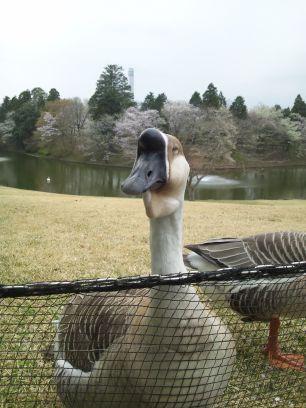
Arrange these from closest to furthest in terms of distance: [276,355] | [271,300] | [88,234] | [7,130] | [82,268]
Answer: [271,300] → [276,355] → [82,268] → [88,234] → [7,130]

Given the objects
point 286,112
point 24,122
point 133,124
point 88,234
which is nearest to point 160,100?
point 133,124

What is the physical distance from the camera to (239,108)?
3431 cm

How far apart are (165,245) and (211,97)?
32.3 m

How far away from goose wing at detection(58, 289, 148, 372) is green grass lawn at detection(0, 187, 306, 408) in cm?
13

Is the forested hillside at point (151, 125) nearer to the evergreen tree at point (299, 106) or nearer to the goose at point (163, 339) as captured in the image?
the evergreen tree at point (299, 106)

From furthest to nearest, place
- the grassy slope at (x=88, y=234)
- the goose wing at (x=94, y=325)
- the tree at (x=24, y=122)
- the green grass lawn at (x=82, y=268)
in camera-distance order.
Result: the tree at (x=24, y=122) → the grassy slope at (x=88, y=234) → the green grass lawn at (x=82, y=268) → the goose wing at (x=94, y=325)

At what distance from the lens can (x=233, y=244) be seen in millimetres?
3258

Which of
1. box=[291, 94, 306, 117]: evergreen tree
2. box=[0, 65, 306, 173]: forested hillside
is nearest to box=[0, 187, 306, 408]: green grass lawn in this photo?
box=[0, 65, 306, 173]: forested hillside

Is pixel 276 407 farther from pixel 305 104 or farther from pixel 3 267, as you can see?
pixel 305 104

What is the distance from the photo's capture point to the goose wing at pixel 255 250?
9.77 ft

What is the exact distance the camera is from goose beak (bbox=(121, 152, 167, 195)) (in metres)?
1.48

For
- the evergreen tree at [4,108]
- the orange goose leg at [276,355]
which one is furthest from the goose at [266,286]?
the evergreen tree at [4,108]

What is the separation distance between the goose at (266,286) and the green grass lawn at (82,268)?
0.10m

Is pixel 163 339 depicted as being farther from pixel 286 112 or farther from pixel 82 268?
pixel 286 112
